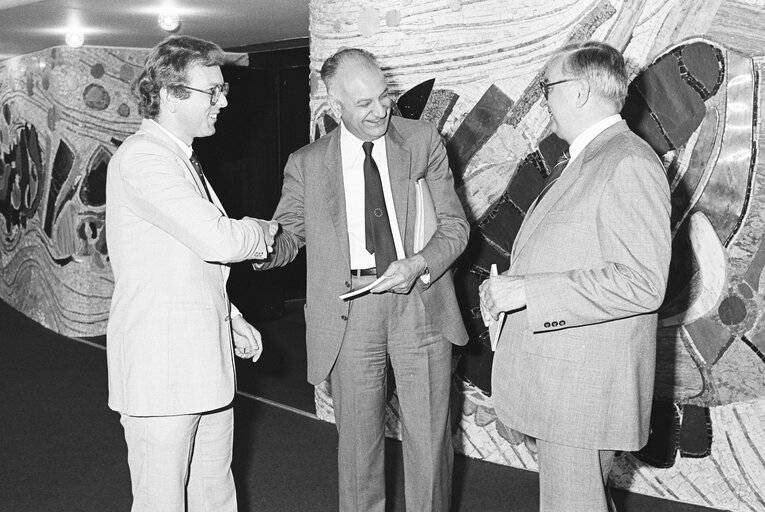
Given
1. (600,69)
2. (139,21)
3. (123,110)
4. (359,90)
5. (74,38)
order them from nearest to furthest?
1. (600,69)
2. (359,90)
3. (139,21)
4. (74,38)
5. (123,110)

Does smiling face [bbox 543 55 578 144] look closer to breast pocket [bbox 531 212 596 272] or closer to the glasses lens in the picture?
breast pocket [bbox 531 212 596 272]

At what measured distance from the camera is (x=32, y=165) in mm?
7965

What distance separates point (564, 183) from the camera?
7.08ft

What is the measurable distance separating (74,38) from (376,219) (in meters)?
4.63

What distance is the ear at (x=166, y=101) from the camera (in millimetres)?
Answer: 2281

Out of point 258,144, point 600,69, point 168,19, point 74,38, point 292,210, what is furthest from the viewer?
point 258,144

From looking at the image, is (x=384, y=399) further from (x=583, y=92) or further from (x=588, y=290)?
(x=583, y=92)

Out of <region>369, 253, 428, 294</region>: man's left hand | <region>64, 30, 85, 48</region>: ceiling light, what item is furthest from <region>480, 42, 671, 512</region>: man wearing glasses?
<region>64, 30, 85, 48</region>: ceiling light

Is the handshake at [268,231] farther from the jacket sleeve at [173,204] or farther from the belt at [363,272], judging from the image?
the belt at [363,272]

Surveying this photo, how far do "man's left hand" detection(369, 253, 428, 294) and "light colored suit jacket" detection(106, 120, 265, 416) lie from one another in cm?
50

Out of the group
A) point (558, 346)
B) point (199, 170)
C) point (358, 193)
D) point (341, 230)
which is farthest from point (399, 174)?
point (558, 346)

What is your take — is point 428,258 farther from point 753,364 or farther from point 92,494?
point 92,494

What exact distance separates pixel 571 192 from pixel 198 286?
1.01m

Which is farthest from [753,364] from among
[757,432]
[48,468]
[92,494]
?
[48,468]
